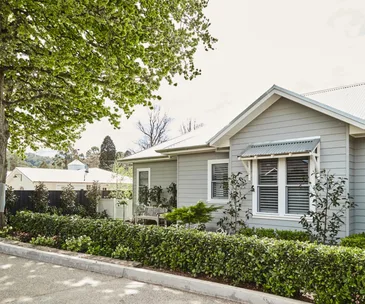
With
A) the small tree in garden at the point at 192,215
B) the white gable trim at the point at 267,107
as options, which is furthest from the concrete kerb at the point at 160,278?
the white gable trim at the point at 267,107

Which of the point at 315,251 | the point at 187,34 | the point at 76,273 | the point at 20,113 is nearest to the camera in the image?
the point at 315,251

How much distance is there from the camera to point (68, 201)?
1570cm

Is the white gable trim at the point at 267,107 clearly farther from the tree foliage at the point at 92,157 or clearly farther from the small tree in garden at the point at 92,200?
the tree foliage at the point at 92,157

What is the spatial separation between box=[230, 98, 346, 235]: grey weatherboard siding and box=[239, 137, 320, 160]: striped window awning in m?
0.16

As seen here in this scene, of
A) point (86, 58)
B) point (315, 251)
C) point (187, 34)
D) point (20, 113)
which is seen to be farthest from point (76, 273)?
point (20, 113)

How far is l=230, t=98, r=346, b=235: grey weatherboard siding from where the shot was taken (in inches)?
288

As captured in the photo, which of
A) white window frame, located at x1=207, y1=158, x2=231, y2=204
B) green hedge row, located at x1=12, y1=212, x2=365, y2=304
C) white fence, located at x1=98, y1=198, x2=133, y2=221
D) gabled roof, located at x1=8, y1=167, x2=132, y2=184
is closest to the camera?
green hedge row, located at x1=12, y1=212, x2=365, y2=304

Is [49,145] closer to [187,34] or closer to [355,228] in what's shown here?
[187,34]

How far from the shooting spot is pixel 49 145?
43.0ft

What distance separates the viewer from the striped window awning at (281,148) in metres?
7.50

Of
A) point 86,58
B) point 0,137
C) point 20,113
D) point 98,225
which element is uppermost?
point 86,58

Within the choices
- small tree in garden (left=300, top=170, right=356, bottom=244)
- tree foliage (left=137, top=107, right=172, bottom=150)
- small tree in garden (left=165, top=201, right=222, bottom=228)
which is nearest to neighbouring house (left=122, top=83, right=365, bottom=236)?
small tree in garden (left=300, top=170, right=356, bottom=244)

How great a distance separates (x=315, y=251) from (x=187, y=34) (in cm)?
661

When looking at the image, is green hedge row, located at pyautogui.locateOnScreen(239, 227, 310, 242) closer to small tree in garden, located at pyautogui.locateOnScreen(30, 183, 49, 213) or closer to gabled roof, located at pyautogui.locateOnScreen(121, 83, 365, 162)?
gabled roof, located at pyautogui.locateOnScreen(121, 83, 365, 162)
